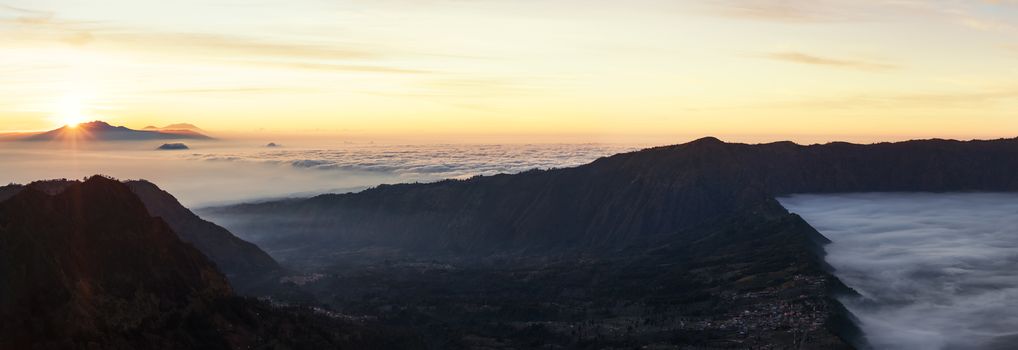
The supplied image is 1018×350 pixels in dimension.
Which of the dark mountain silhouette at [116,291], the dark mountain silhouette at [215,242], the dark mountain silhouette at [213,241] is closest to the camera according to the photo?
the dark mountain silhouette at [116,291]

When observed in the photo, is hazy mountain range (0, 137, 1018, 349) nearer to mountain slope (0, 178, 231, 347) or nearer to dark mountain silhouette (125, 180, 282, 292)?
mountain slope (0, 178, 231, 347)

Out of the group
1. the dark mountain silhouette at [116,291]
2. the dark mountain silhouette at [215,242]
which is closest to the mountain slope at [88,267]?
the dark mountain silhouette at [116,291]

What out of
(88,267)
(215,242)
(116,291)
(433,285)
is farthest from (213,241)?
(116,291)

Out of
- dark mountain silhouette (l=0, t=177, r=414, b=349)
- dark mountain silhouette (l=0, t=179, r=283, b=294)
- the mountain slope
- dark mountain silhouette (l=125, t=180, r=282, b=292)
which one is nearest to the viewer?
the mountain slope

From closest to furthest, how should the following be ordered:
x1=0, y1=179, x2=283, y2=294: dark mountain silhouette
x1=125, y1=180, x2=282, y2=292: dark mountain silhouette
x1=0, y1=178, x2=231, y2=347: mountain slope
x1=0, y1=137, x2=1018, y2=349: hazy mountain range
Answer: x1=0, y1=178, x2=231, y2=347: mountain slope
x1=0, y1=137, x2=1018, y2=349: hazy mountain range
x1=0, y1=179, x2=283, y2=294: dark mountain silhouette
x1=125, y1=180, x2=282, y2=292: dark mountain silhouette

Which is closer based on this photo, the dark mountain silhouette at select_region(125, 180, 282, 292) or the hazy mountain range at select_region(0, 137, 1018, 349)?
the hazy mountain range at select_region(0, 137, 1018, 349)

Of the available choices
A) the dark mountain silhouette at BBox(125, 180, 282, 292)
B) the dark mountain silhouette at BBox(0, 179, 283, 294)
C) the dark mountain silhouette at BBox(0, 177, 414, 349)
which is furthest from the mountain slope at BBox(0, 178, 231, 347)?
the dark mountain silhouette at BBox(125, 180, 282, 292)

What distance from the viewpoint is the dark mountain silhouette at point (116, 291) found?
7138 cm

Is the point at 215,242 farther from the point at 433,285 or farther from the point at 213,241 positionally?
the point at 433,285

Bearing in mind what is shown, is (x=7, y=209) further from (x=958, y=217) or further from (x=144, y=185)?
(x=958, y=217)

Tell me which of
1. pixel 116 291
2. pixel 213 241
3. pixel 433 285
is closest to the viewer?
pixel 116 291

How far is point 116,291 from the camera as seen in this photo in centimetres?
7962

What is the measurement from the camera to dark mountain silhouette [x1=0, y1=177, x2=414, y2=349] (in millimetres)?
71375

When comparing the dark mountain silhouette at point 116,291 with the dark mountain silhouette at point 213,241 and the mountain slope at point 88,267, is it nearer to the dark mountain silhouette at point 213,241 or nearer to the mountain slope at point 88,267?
the mountain slope at point 88,267
